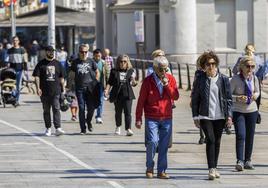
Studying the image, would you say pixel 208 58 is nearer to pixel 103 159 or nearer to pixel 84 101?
pixel 103 159

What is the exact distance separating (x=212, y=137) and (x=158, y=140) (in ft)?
2.65

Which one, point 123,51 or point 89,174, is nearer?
point 89,174

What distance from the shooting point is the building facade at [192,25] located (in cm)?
4772

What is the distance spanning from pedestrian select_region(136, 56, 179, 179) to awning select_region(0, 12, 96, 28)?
143 ft

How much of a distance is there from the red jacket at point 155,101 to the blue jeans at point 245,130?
134 cm

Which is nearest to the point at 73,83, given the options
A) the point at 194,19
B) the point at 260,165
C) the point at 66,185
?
the point at 260,165

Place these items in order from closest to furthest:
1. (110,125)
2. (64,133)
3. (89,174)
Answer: (89,174)
(64,133)
(110,125)

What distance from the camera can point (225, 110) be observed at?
45.8ft

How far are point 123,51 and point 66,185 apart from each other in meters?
38.5

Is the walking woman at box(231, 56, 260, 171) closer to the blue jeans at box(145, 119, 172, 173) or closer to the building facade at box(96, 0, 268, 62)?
the blue jeans at box(145, 119, 172, 173)

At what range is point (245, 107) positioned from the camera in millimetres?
15133

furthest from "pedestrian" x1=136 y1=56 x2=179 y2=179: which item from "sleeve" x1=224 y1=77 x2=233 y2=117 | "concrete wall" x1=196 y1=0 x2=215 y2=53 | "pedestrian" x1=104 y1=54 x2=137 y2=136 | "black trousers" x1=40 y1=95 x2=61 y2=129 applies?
"concrete wall" x1=196 y1=0 x2=215 y2=53

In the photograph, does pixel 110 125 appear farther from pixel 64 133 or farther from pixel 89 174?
pixel 89 174

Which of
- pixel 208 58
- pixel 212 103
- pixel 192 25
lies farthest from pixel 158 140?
pixel 192 25
